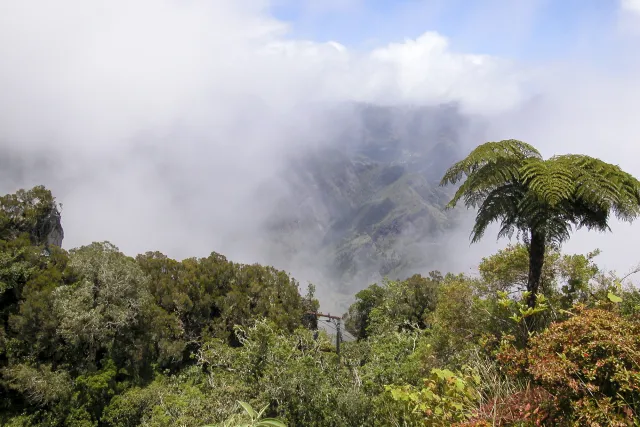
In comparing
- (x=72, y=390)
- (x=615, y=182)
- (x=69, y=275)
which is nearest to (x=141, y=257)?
(x=69, y=275)

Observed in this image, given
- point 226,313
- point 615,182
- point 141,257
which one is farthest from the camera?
point 141,257

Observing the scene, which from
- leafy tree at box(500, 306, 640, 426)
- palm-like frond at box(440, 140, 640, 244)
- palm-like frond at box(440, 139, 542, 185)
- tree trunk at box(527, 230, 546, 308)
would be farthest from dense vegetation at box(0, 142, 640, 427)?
palm-like frond at box(440, 139, 542, 185)

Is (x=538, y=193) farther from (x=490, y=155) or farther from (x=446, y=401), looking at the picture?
(x=446, y=401)

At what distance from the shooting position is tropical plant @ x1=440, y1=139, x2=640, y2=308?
24.1 feet

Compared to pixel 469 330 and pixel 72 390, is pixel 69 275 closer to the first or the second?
pixel 72 390

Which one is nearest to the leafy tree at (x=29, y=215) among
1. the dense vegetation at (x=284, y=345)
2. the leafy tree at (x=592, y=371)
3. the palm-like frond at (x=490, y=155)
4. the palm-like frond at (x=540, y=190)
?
the dense vegetation at (x=284, y=345)

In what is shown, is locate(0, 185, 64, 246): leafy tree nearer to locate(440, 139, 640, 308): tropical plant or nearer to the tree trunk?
locate(440, 139, 640, 308): tropical plant

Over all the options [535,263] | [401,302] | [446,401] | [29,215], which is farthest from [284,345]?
[29,215]

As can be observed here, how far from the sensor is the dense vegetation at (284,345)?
437 centimetres

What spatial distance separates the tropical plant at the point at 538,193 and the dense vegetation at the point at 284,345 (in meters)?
0.34

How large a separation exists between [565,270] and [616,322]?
633 centimetres

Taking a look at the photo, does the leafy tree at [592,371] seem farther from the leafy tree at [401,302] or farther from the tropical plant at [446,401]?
the leafy tree at [401,302]

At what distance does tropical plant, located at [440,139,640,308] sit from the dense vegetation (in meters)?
0.34

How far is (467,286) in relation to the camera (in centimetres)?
1072
